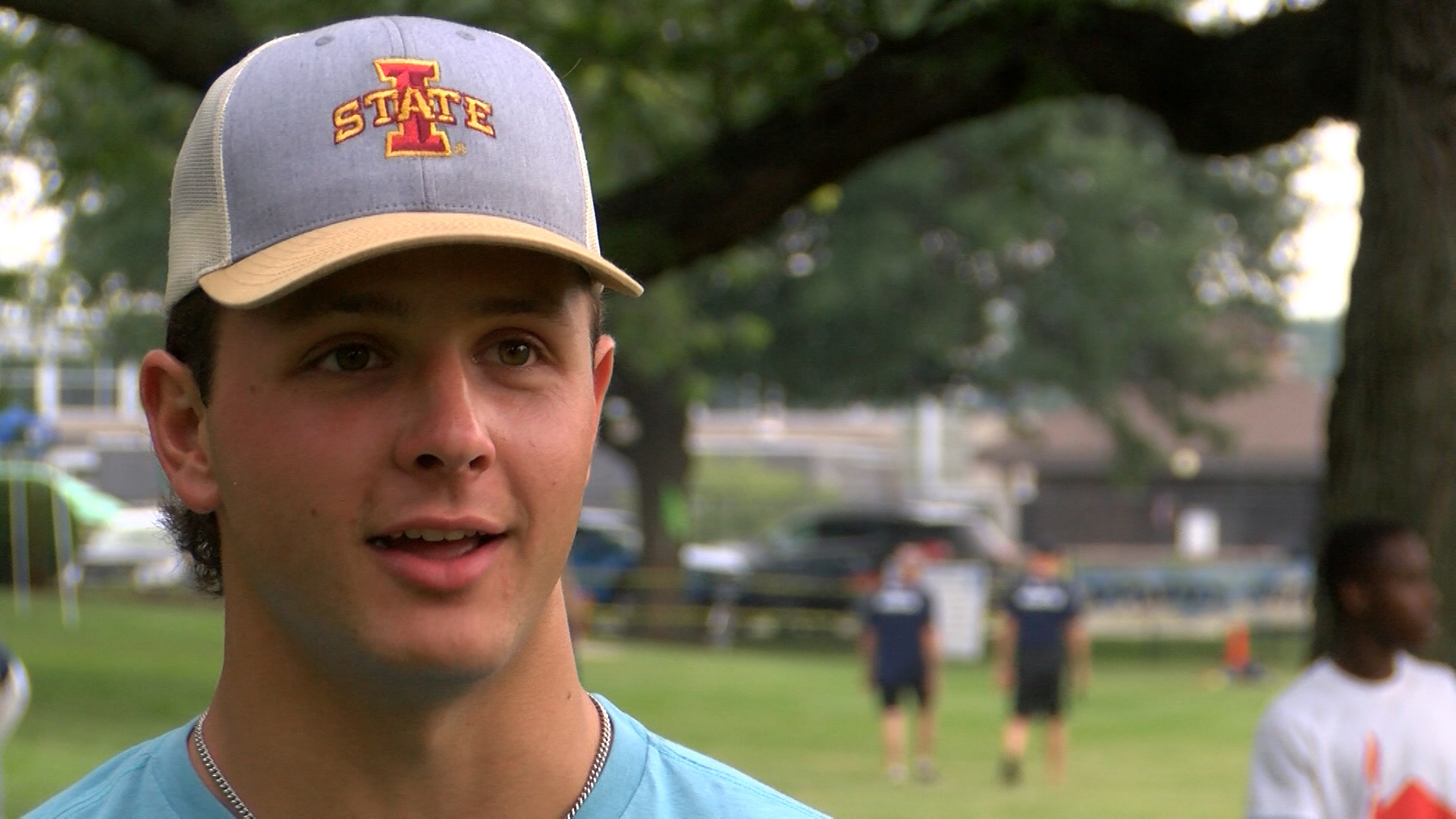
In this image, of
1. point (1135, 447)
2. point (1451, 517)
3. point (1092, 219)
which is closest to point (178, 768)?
point (1451, 517)

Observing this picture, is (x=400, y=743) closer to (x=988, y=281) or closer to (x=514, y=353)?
(x=514, y=353)

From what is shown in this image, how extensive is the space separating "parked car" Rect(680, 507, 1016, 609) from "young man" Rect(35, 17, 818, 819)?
1126 inches

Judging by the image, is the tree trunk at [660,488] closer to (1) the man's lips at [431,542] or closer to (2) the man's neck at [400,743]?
(2) the man's neck at [400,743]

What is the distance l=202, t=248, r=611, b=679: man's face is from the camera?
1534 millimetres

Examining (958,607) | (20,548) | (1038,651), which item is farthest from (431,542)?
(20,548)

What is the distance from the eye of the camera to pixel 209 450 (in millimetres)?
1692

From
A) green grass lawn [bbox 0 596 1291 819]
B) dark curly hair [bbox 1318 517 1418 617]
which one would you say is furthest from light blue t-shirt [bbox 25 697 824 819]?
green grass lawn [bbox 0 596 1291 819]

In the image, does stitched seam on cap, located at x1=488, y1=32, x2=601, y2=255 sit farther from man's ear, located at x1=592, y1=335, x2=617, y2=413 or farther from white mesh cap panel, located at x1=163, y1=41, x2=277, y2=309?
white mesh cap panel, located at x1=163, y1=41, x2=277, y2=309

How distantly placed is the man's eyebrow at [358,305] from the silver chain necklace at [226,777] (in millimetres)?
480

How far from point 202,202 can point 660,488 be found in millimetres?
29047

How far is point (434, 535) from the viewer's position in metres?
1.54

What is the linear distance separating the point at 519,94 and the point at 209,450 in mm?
429

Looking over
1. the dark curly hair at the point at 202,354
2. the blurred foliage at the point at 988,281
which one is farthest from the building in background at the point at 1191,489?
the dark curly hair at the point at 202,354

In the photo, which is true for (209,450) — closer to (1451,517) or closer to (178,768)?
(178,768)
